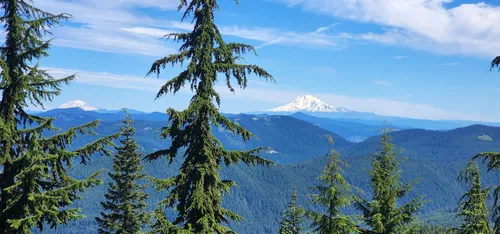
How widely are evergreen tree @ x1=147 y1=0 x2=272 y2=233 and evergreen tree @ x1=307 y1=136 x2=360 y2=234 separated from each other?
7149 mm

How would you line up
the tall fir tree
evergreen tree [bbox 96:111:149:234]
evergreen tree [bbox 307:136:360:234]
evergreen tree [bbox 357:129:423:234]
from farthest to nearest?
evergreen tree [bbox 96:111:149:234], evergreen tree [bbox 357:129:423:234], evergreen tree [bbox 307:136:360:234], the tall fir tree

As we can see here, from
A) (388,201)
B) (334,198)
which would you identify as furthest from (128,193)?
(388,201)

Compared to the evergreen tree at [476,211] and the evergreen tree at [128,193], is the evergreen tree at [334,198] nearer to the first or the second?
the evergreen tree at [476,211]

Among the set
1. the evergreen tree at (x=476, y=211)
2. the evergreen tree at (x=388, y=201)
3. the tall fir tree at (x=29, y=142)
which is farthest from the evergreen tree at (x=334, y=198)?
the tall fir tree at (x=29, y=142)

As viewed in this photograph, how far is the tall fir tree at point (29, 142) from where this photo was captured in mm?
14602

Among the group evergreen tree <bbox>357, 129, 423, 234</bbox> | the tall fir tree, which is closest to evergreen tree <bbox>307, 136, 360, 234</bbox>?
evergreen tree <bbox>357, 129, 423, 234</bbox>

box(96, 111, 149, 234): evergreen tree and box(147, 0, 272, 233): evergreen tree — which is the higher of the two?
box(147, 0, 272, 233): evergreen tree

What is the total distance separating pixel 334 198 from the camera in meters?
21.5

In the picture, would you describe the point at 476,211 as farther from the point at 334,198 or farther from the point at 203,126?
the point at 203,126

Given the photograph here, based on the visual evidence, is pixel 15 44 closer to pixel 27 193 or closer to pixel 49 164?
pixel 49 164

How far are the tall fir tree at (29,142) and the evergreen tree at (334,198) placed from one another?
11.0 m

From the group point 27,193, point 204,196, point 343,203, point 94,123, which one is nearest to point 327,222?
point 343,203

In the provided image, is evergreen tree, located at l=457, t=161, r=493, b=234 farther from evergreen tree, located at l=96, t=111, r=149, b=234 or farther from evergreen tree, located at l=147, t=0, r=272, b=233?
evergreen tree, located at l=96, t=111, r=149, b=234

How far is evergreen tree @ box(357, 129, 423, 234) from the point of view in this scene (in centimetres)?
2217
